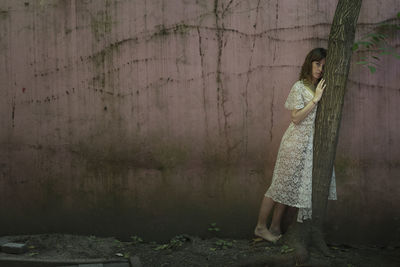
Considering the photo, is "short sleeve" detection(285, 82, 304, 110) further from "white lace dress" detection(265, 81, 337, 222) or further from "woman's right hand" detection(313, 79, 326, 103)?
"woman's right hand" detection(313, 79, 326, 103)

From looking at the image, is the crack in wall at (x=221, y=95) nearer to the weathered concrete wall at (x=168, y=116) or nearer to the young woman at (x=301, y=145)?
the weathered concrete wall at (x=168, y=116)

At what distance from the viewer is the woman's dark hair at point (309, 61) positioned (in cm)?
462

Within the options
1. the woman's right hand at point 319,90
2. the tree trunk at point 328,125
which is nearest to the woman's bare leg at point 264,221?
the tree trunk at point 328,125

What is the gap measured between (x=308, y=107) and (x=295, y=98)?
0.59 ft

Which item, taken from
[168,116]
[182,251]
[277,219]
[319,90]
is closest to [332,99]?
[319,90]

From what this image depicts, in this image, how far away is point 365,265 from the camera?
4.44m

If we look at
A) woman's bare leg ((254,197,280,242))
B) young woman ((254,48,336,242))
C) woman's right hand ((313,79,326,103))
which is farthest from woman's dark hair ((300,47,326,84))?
woman's bare leg ((254,197,280,242))

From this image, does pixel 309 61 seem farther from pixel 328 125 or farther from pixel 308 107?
pixel 328 125

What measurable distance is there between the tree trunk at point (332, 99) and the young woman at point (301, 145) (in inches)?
3.2

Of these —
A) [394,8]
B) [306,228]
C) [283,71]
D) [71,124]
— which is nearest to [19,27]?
[71,124]

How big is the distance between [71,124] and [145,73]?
3.21 feet

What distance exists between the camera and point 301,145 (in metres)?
4.59

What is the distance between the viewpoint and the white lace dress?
4527mm

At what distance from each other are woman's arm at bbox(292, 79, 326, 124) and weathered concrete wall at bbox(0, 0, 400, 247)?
0.49m
